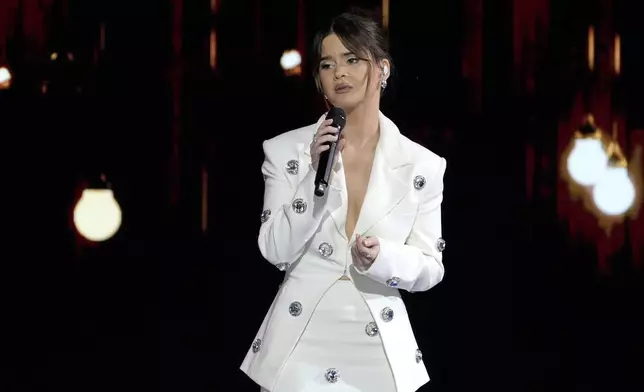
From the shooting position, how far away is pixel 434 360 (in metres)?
3.24

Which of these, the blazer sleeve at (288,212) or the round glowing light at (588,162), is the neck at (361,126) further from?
the round glowing light at (588,162)

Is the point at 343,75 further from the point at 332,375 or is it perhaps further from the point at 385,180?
the point at 332,375

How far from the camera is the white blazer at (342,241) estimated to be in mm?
2154

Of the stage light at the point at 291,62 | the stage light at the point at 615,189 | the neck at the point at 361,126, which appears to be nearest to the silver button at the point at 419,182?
the neck at the point at 361,126

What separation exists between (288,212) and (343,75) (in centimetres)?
Answer: 35

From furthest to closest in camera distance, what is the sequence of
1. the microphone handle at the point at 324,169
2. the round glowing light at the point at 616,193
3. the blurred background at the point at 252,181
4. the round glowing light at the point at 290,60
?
the round glowing light at the point at 616,193, the round glowing light at the point at 290,60, the blurred background at the point at 252,181, the microphone handle at the point at 324,169

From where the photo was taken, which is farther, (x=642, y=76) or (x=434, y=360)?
(x=642, y=76)

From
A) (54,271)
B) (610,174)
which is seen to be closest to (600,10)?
(610,174)

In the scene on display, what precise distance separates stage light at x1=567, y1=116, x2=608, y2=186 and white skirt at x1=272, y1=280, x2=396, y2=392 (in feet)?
4.73

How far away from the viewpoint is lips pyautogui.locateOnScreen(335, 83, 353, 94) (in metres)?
2.31

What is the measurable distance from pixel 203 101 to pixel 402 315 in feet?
4.50

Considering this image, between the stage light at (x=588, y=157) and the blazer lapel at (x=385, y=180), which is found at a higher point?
the stage light at (x=588, y=157)

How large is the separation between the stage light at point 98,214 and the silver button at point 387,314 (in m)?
1.53

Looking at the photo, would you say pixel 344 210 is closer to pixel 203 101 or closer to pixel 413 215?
pixel 413 215
